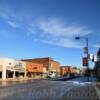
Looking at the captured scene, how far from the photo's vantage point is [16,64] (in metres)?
87.4

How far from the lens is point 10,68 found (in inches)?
3268

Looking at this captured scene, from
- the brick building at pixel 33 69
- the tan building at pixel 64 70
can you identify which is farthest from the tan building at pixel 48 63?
the tan building at pixel 64 70

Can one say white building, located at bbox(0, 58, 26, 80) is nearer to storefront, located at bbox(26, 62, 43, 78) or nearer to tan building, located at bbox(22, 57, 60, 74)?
storefront, located at bbox(26, 62, 43, 78)

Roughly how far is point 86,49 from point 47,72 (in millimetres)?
83552

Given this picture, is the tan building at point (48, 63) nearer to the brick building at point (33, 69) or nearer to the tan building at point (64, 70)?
the brick building at point (33, 69)

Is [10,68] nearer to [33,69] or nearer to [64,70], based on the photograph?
[33,69]

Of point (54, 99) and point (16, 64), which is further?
point (16, 64)

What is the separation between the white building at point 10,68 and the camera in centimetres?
7881

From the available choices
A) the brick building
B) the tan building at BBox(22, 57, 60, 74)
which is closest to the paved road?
the brick building

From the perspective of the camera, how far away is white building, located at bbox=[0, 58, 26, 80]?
78.8 metres

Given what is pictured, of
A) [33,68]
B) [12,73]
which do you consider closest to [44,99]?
[12,73]

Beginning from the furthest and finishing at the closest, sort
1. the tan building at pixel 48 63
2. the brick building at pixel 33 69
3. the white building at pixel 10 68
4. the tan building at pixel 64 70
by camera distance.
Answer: the tan building at pixel 64 70 < the tan building at pixel 48 63 < the brick building at pixel 33 69 < the white building at pixel 10 68

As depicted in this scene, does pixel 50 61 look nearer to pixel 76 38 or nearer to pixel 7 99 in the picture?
pixel 76 38

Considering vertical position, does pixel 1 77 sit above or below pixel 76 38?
below
